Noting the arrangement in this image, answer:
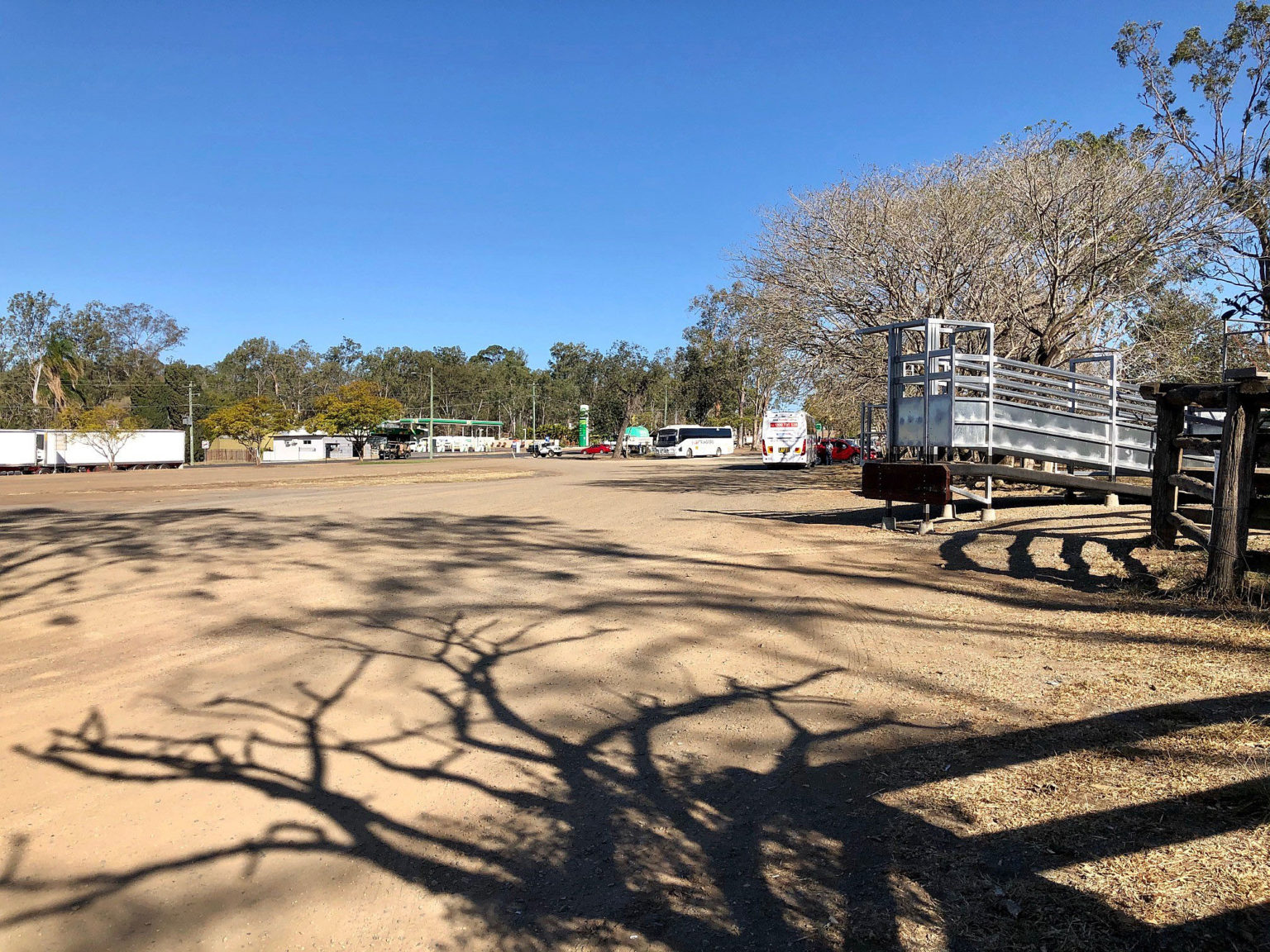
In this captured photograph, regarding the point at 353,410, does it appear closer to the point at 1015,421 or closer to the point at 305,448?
the point at 305,448

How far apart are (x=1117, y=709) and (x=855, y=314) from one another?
18.9m

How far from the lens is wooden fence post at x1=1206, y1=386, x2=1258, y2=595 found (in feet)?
21.6

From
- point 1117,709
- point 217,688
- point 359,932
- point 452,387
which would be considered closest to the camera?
point 359,932

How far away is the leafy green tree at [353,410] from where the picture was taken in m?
76.1

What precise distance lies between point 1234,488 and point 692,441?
209 ft

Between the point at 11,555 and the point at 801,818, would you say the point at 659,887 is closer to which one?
the point at 801,818

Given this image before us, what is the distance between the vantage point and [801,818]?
3562mm

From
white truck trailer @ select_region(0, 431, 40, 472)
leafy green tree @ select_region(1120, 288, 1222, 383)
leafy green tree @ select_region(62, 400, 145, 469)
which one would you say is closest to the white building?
leafy green tree @ select_region(62, 400, 145, 469)

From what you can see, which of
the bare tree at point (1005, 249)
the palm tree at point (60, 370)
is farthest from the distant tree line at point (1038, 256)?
the palm tree at point (60, 370)

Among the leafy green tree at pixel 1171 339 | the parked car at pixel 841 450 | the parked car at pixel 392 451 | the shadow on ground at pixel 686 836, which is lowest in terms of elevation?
the parked car at pixel 392 451

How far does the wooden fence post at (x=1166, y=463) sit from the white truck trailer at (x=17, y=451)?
57776 mm

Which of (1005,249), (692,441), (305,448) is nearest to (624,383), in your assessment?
(692,441)

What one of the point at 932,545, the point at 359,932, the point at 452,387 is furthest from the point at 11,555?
the point at 452,387

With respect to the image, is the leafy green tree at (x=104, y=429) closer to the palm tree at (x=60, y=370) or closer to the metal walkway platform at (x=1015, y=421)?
the palm tree at (x=60, y=370)
